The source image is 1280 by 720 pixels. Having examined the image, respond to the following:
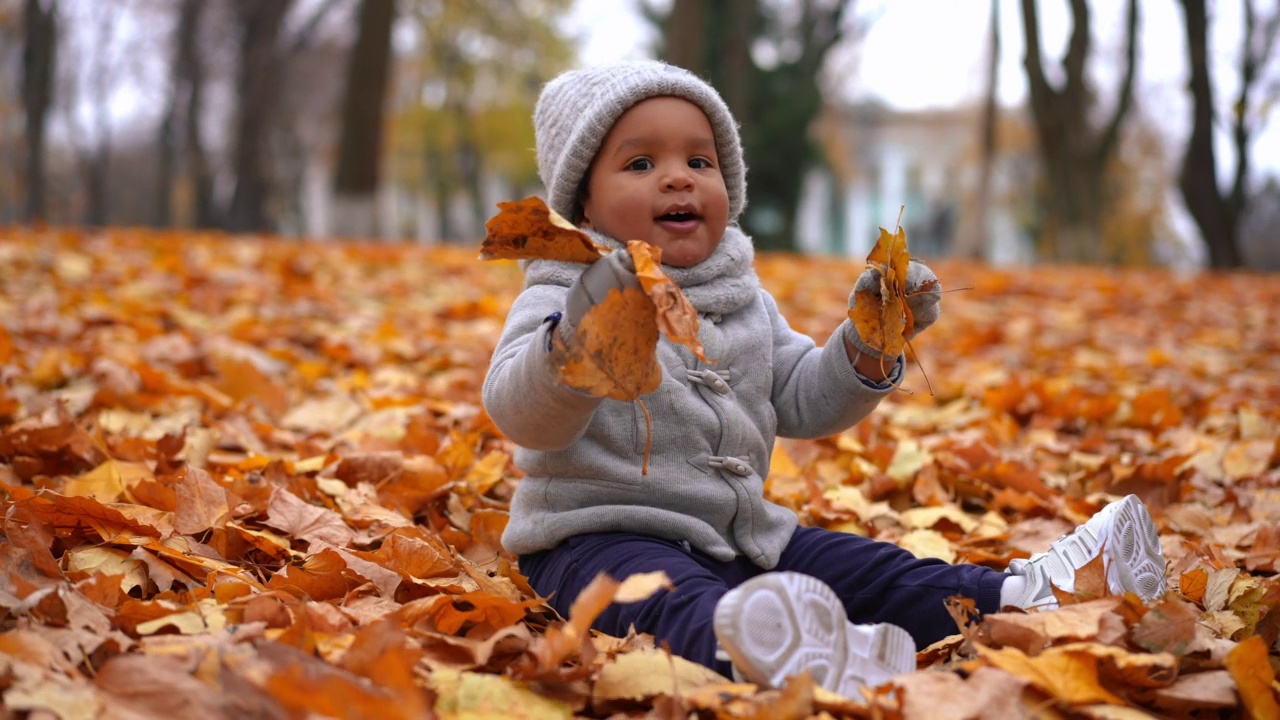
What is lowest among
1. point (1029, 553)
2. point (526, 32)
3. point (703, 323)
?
point (1029, 553)

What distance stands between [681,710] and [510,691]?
8.6 inches

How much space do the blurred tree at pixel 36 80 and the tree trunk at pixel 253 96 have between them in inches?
123

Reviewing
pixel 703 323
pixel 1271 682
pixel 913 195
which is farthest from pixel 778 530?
pixel 913 195

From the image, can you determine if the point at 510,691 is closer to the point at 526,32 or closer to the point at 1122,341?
the point at 1122,341

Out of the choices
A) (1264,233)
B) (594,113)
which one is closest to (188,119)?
A: (594,113)

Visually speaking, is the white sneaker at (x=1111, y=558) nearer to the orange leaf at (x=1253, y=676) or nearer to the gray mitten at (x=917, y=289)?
the orange leaf at (x=1253, y=676)

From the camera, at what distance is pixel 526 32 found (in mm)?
22594

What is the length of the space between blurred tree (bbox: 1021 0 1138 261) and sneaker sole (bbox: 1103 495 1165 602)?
12.0 meters

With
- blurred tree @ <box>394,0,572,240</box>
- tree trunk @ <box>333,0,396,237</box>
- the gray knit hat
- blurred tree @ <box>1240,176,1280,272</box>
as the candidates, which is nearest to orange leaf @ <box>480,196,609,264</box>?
the gray knit hat

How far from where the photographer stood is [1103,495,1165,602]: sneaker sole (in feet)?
5.67

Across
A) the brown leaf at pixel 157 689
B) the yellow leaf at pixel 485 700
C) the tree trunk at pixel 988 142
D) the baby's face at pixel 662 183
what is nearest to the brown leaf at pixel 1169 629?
the yellow leaf at pixel 485 700

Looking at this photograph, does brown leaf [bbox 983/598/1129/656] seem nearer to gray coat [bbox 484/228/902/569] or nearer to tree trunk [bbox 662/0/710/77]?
gray coat [bbox 484/228/902/569]

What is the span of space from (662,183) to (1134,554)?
0.97 meters

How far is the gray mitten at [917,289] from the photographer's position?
1844 mm
